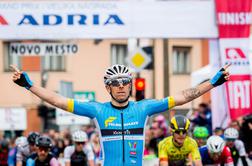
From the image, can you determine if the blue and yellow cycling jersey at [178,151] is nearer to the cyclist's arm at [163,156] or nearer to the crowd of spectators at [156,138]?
the cyclist's arm at [163,156]

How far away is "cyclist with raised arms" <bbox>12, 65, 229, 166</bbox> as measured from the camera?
942 cm

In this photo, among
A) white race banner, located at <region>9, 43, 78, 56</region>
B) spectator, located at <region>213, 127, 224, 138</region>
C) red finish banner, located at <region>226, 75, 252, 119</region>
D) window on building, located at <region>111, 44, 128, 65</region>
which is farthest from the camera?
window on building, located at <region>111, 44, 128, 65</region>

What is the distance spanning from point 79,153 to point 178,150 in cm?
388

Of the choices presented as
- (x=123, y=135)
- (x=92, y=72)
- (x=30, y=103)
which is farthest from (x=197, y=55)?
(x=123, y=135)

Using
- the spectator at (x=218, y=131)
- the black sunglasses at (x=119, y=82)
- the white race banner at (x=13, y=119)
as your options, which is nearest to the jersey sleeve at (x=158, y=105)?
the black sunglasses at (x=119, y=82)

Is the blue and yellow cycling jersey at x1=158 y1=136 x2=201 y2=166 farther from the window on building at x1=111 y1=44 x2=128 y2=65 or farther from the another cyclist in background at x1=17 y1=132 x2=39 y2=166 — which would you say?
the window on building at x1=111 y1=44 x2=128 y2=65

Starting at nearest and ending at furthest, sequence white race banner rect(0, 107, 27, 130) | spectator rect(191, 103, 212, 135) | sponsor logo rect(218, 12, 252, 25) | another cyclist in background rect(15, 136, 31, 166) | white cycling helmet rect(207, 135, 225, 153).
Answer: white cycling helmet rect(207, 135, 225, 153), another cyclist in background rect(15, 136, 31, 166), sponsor logo rect(218, 12, 252, 25), spectator rect(191, 103, 212, 135), white race banner rect(0, 107, 27, 130)

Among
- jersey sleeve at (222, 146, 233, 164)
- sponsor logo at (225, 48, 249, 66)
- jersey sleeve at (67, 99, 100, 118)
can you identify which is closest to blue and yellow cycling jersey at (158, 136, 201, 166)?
jersey sleeve at (222, 146, 233, 164)

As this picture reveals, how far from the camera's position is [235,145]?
16172mm

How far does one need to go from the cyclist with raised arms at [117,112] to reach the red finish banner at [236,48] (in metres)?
7.50

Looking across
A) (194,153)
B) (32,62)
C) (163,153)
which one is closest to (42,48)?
Result: (163,153)

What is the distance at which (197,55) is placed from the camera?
45.2 m

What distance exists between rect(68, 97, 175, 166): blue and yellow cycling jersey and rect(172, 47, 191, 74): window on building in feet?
118

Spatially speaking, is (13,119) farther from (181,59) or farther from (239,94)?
(181,59)
